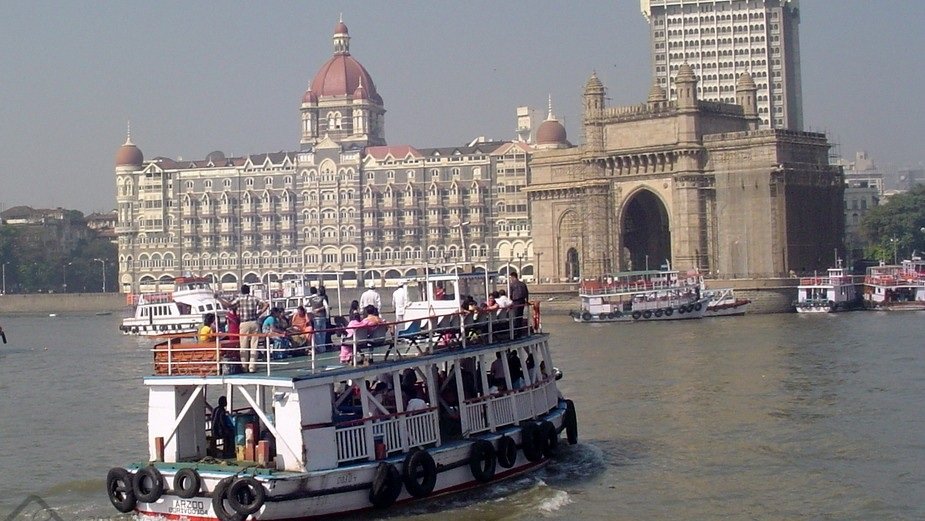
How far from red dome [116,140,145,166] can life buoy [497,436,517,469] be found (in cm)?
11074

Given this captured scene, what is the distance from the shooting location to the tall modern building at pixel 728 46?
136 m

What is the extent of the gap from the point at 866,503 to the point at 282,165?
106m

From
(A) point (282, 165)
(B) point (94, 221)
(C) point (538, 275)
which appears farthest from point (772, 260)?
(B) point (94, 221)

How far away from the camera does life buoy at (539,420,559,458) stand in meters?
21.6

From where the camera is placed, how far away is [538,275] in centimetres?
8525

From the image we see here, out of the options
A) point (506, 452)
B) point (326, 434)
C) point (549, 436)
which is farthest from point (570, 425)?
point (326, 434)

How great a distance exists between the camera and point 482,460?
19891 millimetres

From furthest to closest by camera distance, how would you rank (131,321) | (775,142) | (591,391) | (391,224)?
(391,224), (775,142), (131,321), (591,391)

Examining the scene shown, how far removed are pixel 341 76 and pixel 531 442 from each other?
11066 cm

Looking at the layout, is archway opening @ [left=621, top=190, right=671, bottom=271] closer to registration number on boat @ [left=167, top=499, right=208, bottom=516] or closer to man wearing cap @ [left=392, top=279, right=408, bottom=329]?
man wearing cap @ [left=392, top=279, right=408, bottom=329]

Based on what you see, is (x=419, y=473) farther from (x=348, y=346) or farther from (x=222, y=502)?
(x=222, y=502)

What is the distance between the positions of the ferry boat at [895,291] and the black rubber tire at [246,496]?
55.3 meters

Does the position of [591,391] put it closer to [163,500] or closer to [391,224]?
[163,500]

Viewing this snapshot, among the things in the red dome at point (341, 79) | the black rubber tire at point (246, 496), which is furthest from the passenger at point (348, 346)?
the red dome at point (341, 79)
